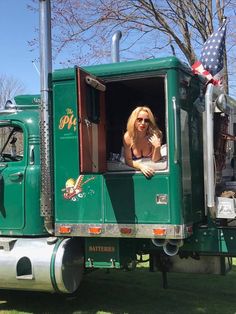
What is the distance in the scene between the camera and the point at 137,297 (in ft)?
21.9

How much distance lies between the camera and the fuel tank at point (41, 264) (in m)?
5.50

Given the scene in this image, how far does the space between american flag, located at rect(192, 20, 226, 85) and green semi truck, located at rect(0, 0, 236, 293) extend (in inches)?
7.3

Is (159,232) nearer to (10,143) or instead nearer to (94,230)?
(94,230)

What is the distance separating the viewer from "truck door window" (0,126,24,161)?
6188mm

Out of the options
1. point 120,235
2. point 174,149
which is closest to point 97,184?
point 120,235

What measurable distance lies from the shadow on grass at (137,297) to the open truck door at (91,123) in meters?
2.02

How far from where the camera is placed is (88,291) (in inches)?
279

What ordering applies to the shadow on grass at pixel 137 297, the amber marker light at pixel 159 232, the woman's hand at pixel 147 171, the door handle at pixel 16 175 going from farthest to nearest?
1. the shadow on grass at pixel 137 297
2. the door handle at pixel 16 175
3. the woman's hand at pixel 147 171
4. the amber marker light at pixel 159 232

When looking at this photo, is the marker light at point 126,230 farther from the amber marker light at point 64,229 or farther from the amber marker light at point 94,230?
the amber marker light at point 64,229

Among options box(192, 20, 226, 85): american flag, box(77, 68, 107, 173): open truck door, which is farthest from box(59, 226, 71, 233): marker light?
box(192, 20, 226, 85): american flag

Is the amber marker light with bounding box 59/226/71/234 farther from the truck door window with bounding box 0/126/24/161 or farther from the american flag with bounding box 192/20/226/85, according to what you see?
the american flag with bounding box 192/20/226/85

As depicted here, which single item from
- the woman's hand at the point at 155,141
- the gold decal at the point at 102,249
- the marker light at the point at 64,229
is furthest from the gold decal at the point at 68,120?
the gold decal at the point at 102,249

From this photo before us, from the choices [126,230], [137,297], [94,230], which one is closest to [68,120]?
[94,230]

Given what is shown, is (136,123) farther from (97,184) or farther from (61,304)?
(61,304)
